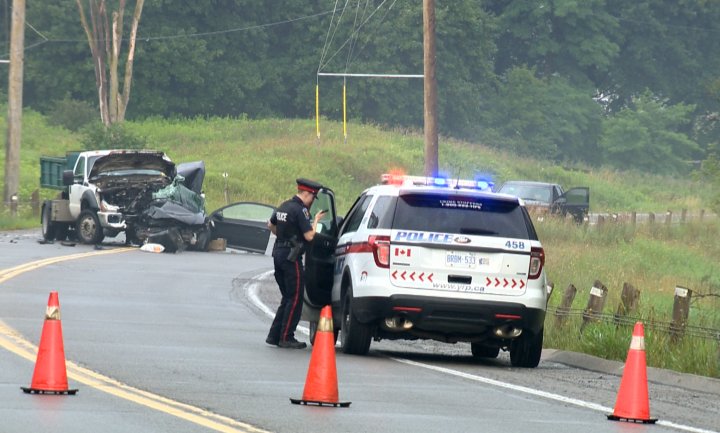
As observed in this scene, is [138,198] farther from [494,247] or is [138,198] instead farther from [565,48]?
[565,48]

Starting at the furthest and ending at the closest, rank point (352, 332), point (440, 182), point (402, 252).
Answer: point (440, 182)
point (352, 332)
point (402, 252)

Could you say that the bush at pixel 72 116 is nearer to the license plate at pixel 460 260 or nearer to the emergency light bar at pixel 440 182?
the emergency light bar at pixel 440 182

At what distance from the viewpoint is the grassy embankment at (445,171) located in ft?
108

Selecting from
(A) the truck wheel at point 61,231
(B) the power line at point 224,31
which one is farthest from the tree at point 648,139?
(A) the truck wheel at point 61,231

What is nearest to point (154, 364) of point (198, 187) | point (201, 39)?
point (198, 187)

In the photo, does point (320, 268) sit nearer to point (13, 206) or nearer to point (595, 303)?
point (595, 303)

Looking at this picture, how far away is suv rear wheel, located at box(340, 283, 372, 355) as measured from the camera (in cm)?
1567

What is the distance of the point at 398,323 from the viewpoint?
15438 mm

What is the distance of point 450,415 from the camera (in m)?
11.4

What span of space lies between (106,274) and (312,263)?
1079 cm

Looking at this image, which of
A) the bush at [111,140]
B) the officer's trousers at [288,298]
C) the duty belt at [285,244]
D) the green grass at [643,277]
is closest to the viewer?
the green grass at [643,277]

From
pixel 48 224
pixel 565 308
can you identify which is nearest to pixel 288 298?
pixel 565 308

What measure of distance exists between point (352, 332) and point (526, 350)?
1.71 m

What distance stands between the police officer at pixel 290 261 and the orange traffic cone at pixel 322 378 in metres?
4.99
